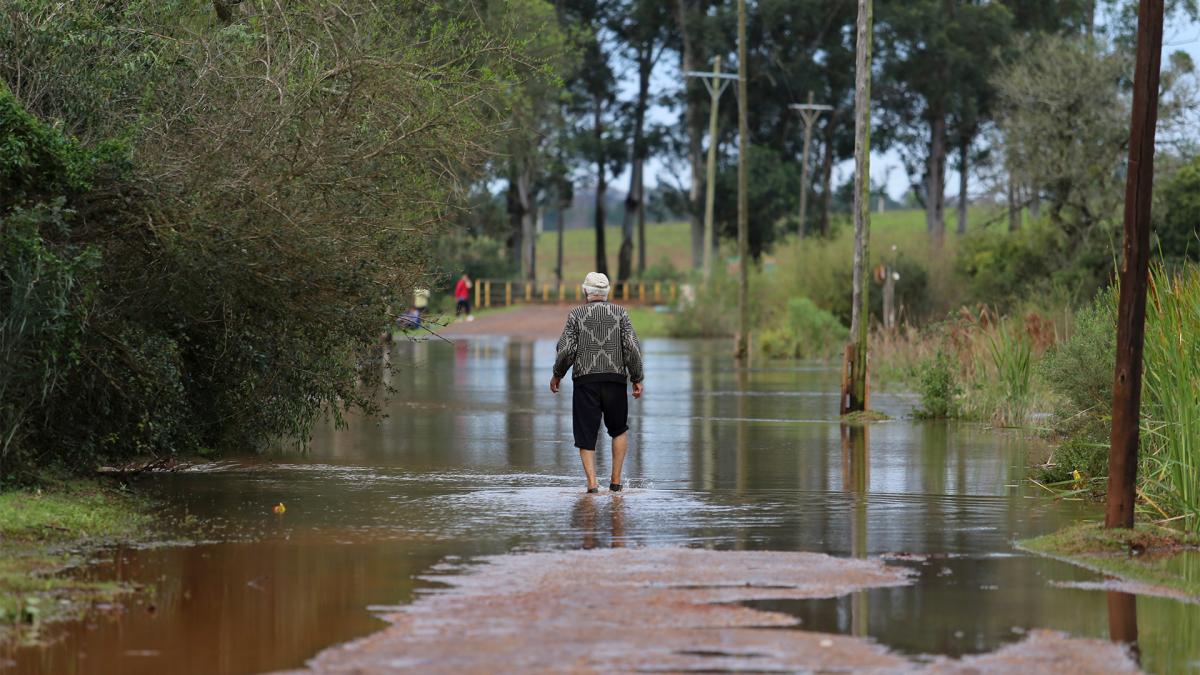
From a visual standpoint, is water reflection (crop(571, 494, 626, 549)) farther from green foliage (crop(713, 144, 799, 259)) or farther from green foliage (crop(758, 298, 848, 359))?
green foliage (crop(713, 144, 799, 259))

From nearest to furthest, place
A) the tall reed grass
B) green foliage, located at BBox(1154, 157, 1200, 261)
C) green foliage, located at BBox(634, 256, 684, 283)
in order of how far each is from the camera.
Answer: the tall reed grass
green foliage, located at BBox(1154, 157, 1200, 261)
green foliage, located at BBox(634, 256, 684, 283)

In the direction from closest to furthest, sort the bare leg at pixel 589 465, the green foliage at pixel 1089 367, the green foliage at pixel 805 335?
the bare leg at pixel 589 465 → the green foliage at pixel 1089 367 → the green foliage at pixel 805 335

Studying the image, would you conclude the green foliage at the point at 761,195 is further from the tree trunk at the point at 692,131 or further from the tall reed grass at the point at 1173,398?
the tall reed grass at the point at 1173,398

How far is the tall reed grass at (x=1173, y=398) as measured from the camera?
1227cm

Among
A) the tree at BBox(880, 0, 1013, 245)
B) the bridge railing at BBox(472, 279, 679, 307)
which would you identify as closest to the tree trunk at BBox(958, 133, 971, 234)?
the tree at BBox(880, 0, 1013, 245)

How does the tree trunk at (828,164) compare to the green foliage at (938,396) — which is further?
the tree trunk at (828,164)

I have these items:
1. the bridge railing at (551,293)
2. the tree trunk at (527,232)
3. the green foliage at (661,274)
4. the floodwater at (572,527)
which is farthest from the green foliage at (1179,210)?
the green foliage at (661,274)

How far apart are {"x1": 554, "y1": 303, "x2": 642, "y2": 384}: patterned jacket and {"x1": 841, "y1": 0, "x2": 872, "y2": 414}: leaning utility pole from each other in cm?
919

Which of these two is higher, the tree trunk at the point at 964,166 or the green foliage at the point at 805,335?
the tree trunk at the point at 964,166

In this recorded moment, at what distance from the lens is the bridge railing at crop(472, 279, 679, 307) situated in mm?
85875

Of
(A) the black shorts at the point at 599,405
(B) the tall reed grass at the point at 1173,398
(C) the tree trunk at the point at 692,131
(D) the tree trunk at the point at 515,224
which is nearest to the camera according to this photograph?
(B) the tall reed grass at the point at 1173,398

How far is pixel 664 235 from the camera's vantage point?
167375 mm

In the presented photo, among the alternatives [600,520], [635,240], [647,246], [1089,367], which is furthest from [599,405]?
[635,240]

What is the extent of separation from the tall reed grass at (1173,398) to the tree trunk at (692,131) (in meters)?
67.4
